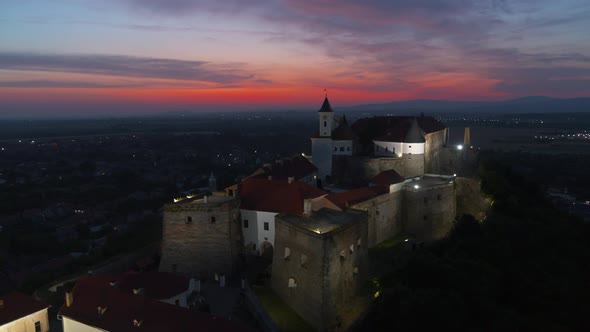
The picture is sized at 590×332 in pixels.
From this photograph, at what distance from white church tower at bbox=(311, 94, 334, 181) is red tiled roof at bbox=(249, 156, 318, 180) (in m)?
2.37

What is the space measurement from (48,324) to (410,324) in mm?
17887

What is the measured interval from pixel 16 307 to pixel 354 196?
19818mm

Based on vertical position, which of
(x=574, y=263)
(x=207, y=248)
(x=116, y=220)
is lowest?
(x=116, y=220)

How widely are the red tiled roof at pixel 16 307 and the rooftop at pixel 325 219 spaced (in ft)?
41.9

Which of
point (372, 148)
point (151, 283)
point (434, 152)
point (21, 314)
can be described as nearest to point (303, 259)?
point (151, 283)

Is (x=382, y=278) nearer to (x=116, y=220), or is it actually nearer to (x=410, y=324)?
(x=410, y=324)

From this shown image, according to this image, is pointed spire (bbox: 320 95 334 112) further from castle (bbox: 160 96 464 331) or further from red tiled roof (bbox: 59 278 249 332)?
red tiled roof (bbox: 59 278 249 332)

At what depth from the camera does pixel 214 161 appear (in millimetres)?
123938

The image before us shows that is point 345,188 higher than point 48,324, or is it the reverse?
point 345,188

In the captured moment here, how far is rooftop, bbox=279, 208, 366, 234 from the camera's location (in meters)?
22.8

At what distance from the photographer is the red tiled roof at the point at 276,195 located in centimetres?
2636

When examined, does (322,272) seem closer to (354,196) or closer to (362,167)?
(354,196)

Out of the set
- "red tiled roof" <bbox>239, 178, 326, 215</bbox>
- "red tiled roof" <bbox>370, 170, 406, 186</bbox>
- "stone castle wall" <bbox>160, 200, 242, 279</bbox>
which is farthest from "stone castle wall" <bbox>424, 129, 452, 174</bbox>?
"stone castle wall" <bbox>160, 200, 242, 279</bbox>

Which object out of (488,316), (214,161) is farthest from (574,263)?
(214,161)
